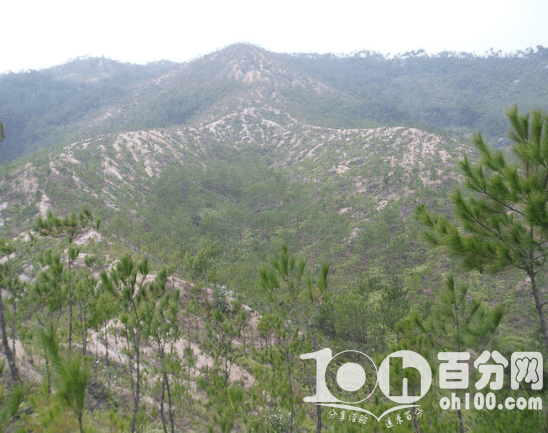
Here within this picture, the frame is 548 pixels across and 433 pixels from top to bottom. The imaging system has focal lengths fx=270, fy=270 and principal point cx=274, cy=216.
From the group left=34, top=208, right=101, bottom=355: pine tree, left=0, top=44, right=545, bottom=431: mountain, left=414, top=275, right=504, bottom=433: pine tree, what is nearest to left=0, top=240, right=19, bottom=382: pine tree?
left=0, top=44, right=545, bottom=431: mountain

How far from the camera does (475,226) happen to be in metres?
3.54

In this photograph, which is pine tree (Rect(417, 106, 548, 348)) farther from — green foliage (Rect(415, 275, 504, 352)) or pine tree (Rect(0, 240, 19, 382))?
pine tree (Rect(0, 240, 19, 382))

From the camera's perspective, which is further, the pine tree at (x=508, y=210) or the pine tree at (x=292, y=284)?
the pine tree at (x=292, y=284)

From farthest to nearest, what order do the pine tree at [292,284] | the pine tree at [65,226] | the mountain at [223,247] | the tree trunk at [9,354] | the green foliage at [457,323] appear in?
the pine tree at [65,226] < the mountain at [223,247] < the tree trunk at [9,354] < the green foliage at [457,323] < the pine tree at [292,284]

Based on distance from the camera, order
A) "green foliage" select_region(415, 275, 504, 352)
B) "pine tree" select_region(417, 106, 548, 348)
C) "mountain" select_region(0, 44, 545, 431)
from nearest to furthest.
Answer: "pine tree" select_region(417, 106, 548, 348)
"green foliage" select_region(415, 275, 504, 352)
"mountain" select_region(0, 44, 545, 431)

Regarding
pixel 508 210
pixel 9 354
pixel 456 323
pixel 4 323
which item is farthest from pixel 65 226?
pixel 508 210

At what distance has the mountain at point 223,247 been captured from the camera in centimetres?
556

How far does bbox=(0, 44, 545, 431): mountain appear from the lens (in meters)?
5.56

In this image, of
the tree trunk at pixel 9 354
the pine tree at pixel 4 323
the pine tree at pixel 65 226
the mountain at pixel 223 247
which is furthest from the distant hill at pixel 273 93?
the tree trunk at pixel 9 354

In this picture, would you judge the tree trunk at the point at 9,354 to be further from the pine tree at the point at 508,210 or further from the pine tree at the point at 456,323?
the pine tree at the point at 508,210

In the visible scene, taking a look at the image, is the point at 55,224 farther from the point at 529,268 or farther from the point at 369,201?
the point at 369,201

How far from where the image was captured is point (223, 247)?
85.3ft

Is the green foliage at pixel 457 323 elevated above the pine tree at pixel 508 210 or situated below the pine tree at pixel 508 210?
below

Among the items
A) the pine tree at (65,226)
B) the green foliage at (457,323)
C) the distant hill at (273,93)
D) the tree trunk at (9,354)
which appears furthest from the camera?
the distant hill at (273,93)
